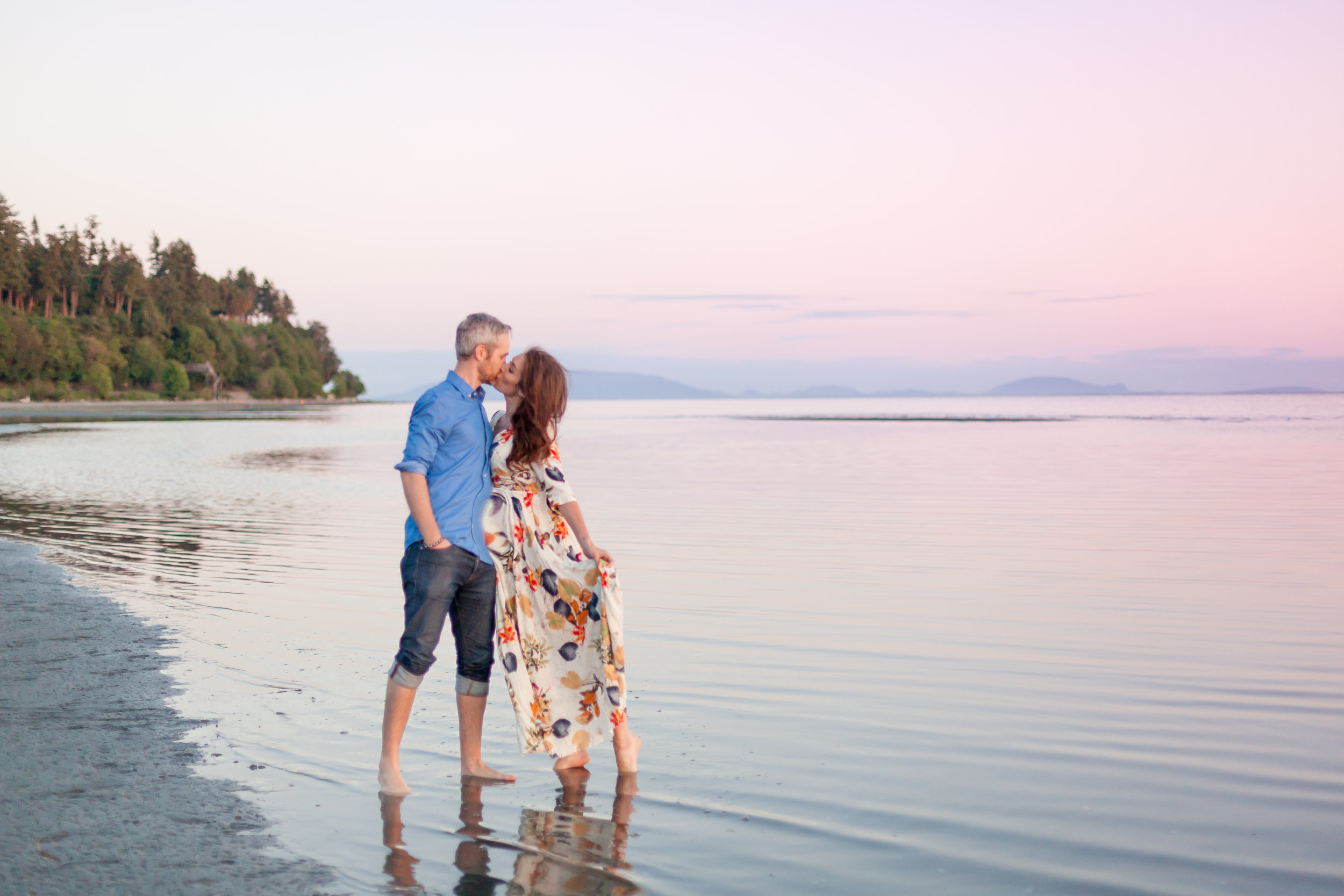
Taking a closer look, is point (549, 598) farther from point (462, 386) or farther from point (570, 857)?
point (570, 857)

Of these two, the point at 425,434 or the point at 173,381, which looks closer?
the point at 425,434

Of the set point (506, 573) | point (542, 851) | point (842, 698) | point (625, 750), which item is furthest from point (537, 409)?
point (842, 698)

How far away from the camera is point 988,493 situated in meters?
19.8

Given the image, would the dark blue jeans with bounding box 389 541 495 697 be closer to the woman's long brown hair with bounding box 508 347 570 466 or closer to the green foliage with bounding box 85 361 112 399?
the woman's long brown hair with bounding box 508 347 570 466

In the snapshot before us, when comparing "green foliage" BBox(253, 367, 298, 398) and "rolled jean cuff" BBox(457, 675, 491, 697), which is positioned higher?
"green foliage" BBox(253, 367, 298, 398)

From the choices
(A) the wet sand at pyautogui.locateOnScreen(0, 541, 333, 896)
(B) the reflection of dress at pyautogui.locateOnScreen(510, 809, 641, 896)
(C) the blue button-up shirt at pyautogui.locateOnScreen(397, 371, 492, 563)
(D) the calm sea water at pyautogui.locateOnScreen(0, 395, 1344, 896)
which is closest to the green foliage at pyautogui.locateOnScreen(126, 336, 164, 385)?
(D) the calm sea water at pyautogui.locateOnScreen(0, 395, 1344, 896)

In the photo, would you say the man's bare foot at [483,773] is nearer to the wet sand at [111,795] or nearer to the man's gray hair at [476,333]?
the wet sand at [111,795]

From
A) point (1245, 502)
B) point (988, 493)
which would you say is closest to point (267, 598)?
point (988, 493)

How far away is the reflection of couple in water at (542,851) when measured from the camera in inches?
149

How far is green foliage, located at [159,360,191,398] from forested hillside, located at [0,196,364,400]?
132 mm

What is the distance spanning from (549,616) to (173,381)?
143 m

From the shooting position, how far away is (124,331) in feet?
465

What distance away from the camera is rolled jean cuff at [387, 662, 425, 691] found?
4.79 metres

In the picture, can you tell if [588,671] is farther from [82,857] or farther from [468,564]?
[82,857]
